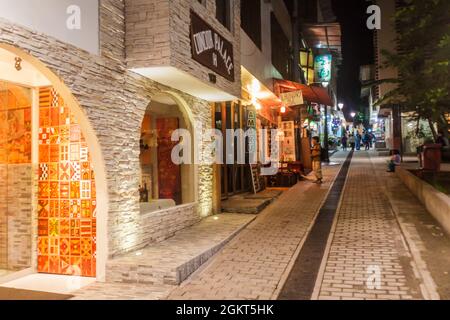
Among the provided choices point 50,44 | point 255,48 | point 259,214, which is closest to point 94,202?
point 50,44

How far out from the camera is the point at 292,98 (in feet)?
57.8

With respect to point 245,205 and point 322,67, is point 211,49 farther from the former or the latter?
point 322,67

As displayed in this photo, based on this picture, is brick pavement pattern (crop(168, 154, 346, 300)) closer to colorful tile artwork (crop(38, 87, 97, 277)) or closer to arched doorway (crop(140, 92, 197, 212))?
arched doorway (crop(140, 92, 197, 212))

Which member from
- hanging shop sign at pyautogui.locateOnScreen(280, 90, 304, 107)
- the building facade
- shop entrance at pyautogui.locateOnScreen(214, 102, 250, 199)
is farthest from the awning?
the building facade

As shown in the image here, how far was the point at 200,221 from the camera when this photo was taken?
10211mm

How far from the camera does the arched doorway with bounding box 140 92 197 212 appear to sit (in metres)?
9.42

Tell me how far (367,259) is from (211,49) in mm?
5328

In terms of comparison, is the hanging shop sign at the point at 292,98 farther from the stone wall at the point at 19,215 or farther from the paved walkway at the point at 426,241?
the stone wall at the point at 19,215

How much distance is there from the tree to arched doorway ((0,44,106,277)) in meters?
7.84

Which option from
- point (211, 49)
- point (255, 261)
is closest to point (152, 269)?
point (255, 261)

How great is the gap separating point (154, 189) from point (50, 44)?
15.3 feet

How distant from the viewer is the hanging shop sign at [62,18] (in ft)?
16.5

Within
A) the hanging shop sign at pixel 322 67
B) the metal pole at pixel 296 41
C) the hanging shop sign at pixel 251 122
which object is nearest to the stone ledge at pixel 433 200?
the hanging shop sign at pixel 251 122
